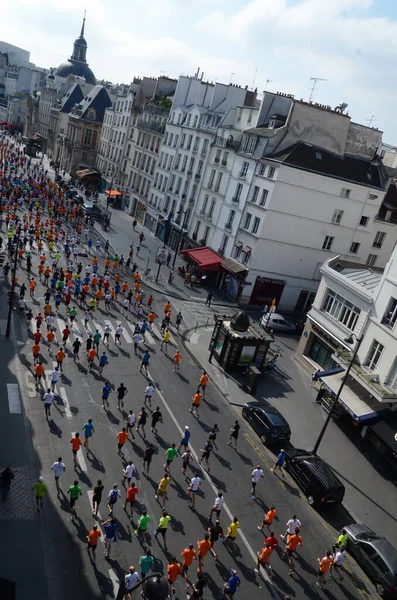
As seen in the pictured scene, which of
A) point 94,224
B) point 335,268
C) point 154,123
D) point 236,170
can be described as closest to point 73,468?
point 335,268

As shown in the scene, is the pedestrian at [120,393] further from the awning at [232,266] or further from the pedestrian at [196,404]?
the awning at [232,266]

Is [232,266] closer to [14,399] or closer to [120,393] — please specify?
[120,393]

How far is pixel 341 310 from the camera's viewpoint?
29.4 m

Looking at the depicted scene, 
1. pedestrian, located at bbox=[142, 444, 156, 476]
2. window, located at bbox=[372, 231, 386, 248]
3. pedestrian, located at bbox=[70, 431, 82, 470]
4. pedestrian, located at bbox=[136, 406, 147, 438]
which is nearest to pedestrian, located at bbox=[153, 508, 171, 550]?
pedestrian, located at bbox=[142, 444, 156, 476]

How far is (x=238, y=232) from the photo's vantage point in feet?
140

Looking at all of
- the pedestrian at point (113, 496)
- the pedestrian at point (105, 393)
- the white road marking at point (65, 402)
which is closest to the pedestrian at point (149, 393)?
the pedestrian at point (105, 393)

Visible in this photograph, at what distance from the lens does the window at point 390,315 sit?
24.7m

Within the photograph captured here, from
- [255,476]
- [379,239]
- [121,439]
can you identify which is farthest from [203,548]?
[379,239]

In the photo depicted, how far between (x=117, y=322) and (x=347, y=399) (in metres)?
15.3

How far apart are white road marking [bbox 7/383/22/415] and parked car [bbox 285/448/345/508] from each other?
11.8 metres

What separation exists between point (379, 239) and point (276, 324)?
14041mm

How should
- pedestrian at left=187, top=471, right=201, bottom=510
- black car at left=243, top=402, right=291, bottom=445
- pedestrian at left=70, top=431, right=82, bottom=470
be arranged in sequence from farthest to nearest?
black car at left=243, top=402, right=291, bottom=445 < pedestrian at left=70, top=431, right=82, bottom=470 < pedestrian at left=187, top=471, right=201, bottom=510

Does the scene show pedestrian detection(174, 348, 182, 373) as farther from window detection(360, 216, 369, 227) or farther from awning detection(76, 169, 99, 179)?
awning detection(76, 169, 99, 179)

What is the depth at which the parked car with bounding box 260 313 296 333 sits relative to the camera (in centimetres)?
3734
